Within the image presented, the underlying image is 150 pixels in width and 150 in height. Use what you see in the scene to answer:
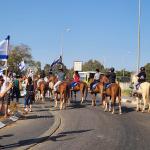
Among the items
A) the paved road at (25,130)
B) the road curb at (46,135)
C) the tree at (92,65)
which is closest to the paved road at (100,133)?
the road curb at (46,135)

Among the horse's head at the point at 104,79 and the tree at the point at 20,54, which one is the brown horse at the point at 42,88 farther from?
the tree at the point at 20,54

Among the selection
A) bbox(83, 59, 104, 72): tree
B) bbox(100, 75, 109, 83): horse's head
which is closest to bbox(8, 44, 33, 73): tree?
bbox(83, 59, 104, 72): tree

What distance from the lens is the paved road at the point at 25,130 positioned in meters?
13.6

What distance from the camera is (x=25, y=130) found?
16438 millimetres

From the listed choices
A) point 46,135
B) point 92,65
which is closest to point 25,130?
point 46,135

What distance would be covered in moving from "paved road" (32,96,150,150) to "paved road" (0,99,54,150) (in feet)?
1.89

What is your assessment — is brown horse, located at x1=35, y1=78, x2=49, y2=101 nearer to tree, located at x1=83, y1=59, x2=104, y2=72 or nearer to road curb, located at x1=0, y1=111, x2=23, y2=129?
road curb, located at x1=0, y1=111, x2=23, y2=129

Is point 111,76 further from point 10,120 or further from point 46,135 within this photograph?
point 46,135

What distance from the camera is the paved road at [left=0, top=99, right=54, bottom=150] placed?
44.6 feet

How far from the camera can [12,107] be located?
24359mm

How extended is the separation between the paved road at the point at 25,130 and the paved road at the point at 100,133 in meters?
0.58

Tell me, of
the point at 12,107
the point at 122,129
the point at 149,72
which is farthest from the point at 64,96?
the point at 149,72

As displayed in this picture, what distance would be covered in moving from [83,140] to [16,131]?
2867 millimetres

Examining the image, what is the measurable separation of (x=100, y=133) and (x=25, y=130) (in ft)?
8.81
